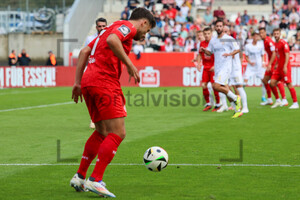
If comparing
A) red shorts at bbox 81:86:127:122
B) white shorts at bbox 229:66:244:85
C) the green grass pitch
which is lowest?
the green grass pitch

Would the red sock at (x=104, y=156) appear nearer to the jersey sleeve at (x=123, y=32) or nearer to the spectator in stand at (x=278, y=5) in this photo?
the jersey sleeve at (x=123, y=32)

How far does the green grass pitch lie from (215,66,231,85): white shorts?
894 millimetres

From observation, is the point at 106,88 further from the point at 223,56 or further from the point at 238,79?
the point at 238,79

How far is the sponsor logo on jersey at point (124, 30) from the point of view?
20.2 ft

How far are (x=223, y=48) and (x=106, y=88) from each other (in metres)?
9.29

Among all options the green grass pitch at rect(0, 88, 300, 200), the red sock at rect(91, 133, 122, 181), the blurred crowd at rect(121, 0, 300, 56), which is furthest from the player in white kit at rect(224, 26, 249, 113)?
the blurred crowd at rect(121, 0, 300, 56)

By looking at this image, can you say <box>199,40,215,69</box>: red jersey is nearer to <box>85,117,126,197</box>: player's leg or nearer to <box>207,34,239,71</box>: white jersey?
<box>207,34,239,71</box>: white jersey

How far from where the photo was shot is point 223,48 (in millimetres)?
15180

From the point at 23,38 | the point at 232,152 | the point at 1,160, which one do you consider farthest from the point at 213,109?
the point at 23,38

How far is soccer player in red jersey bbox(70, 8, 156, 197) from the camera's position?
6099mm

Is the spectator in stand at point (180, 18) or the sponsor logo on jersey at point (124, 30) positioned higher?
the spectator in stand at point (180, 18)

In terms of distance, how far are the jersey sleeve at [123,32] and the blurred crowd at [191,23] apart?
2516 cm

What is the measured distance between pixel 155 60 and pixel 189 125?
1890cm

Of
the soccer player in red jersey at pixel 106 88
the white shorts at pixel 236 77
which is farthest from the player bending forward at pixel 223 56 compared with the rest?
the soccer player in red jersey at pixel 106 88
